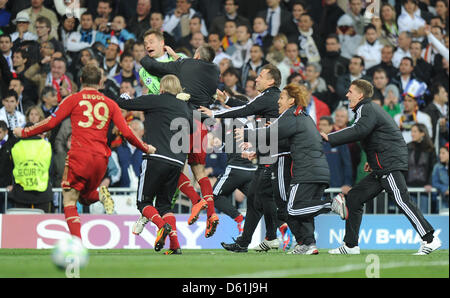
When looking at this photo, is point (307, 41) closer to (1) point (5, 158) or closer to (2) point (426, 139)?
(2) point (426, 139)

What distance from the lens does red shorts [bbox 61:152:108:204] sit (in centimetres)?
1130

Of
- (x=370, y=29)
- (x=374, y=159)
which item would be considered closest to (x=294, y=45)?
(x=370, y=29)

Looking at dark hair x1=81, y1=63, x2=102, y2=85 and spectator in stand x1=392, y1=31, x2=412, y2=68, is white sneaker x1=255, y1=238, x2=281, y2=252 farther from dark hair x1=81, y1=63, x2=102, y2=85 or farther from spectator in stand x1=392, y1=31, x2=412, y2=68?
spectator in stand x1=392, y1=31, x2=412, y2=68

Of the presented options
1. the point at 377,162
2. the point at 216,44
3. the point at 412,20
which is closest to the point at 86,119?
the point at 377,162

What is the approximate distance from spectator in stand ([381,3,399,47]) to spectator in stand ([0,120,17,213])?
364 inches

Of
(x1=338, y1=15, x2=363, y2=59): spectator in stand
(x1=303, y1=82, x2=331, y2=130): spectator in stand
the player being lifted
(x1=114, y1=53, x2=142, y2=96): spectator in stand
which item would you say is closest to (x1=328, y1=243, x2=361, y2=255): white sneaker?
the player being lifted

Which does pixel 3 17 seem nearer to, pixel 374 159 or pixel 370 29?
pixel 370 29

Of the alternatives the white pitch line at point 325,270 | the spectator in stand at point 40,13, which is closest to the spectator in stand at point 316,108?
the spectator in stand at point 40,13

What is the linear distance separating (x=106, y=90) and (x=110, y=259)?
7.72 meters

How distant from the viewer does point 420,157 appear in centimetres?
1839

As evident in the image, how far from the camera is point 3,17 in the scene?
20.3 metres

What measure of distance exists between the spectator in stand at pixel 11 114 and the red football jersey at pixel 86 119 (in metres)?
Answer: 6.66

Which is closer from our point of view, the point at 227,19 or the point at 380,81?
the point at 380,81

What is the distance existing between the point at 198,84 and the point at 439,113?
8154mm
